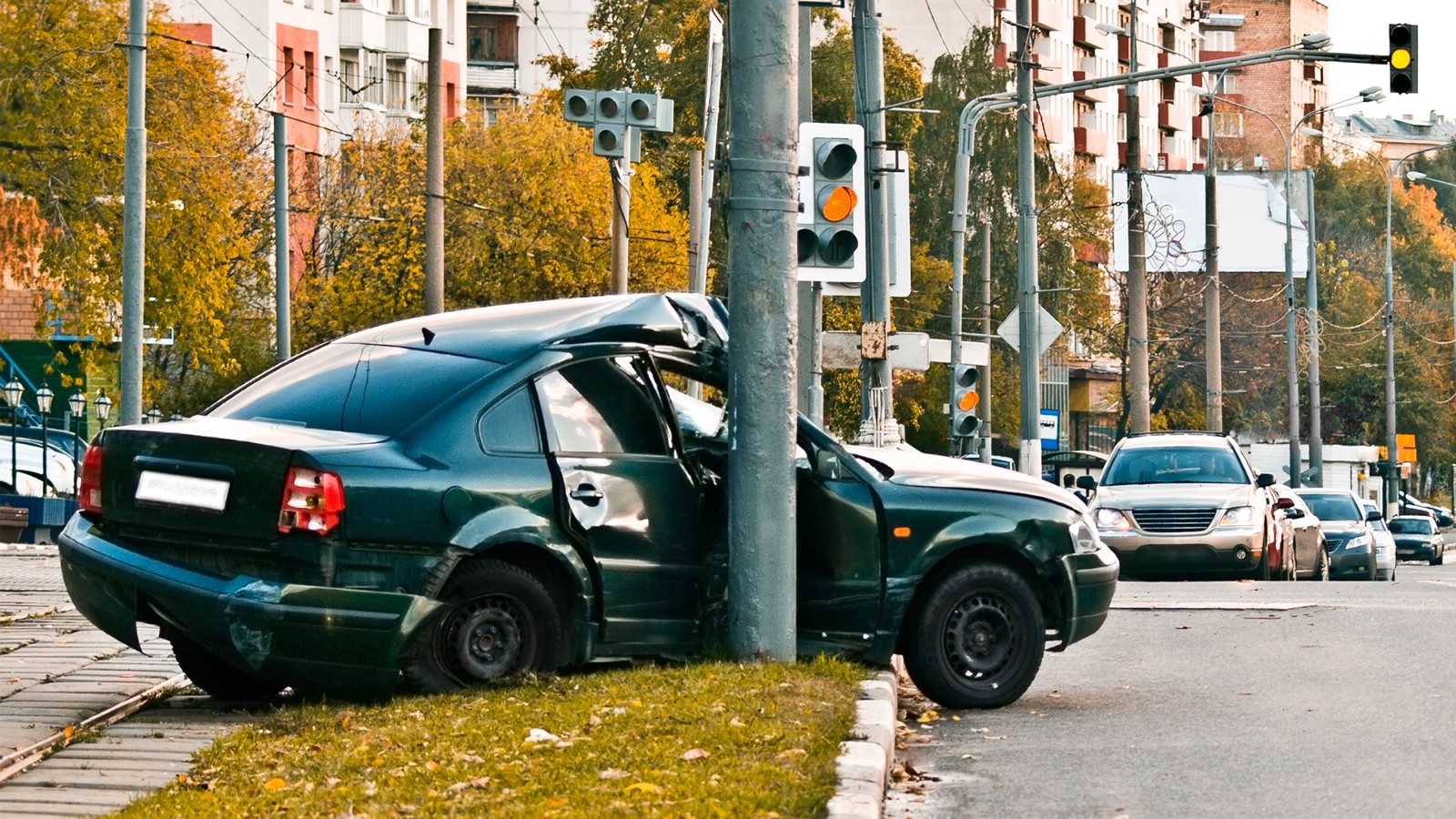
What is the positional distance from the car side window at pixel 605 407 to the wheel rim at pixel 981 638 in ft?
5.06

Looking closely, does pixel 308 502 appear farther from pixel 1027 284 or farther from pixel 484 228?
pixel 484 228

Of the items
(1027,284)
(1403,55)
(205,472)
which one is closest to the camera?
(205,472)

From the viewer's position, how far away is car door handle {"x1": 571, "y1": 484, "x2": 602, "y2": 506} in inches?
400

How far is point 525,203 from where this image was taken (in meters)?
62.2

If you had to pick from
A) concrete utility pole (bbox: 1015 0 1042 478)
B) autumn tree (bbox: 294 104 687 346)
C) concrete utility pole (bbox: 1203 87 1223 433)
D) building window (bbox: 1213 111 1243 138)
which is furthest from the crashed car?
building window (bbox: 1213 111 1243 138)

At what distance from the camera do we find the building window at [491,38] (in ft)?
318

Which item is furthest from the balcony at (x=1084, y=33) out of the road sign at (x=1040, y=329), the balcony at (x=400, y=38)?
the road sign at (x=1040, y=329)

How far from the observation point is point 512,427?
10.1 m

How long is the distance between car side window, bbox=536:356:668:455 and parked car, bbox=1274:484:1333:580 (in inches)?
689

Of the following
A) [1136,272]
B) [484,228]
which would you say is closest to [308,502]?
[1136,272]

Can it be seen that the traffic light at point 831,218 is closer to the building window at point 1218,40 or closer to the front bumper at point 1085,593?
the front bumper at point 1085,593

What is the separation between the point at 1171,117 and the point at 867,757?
123237 mm

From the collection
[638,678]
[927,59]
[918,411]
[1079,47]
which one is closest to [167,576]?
[638,678]

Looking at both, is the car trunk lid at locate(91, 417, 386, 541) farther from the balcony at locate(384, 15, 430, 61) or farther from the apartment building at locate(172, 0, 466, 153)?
the balcony at locate(384, 15, 430, 61)
